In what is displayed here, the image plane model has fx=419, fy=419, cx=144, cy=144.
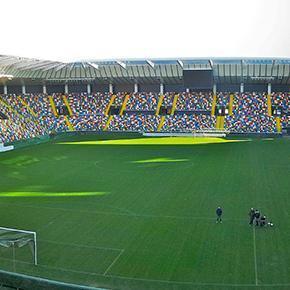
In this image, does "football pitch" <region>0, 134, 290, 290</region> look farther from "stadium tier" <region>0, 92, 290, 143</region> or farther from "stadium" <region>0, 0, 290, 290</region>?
"stadium tier" <region>0, 92, 290, 143</region>

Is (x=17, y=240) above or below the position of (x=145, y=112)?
below

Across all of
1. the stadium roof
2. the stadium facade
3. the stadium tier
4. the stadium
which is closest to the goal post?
the stadium

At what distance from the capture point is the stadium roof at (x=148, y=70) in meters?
52.0

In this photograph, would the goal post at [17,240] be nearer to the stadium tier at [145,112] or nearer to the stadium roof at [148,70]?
the stadium roof at [148,70]

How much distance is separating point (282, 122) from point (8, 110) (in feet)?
127

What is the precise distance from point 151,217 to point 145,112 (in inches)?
1713

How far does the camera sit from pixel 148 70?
6003cm

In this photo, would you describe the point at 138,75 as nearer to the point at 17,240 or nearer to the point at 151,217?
the point at 151,217

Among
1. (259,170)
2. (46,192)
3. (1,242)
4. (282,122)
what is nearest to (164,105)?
(282,122)

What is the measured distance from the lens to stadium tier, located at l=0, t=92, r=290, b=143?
5903 centimetres

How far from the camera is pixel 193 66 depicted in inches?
2265

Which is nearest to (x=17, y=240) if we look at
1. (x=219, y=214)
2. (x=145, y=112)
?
(x=219, y=214)

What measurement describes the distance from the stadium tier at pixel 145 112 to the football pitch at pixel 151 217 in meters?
18.6

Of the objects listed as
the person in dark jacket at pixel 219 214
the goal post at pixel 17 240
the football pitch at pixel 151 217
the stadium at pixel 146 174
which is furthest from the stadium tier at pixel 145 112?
the goal post at pixel 17 240
